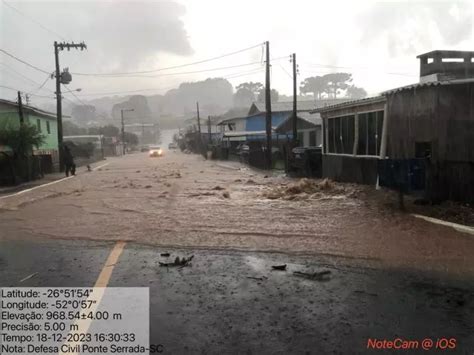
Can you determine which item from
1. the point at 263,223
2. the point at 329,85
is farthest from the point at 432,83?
the point at 329,85

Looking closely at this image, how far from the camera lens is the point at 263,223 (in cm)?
1041

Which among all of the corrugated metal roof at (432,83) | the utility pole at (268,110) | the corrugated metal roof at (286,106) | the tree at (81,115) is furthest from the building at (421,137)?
the tree at (81,115)

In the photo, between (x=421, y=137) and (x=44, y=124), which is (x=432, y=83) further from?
(x=44, y=124)

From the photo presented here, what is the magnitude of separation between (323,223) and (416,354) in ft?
21.2

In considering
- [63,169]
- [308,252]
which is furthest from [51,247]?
[63,169]

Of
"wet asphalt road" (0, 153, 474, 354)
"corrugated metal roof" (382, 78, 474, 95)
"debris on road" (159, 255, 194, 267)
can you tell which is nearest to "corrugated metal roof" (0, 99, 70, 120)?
"wet asphalt road" (0, 153, 474, 354)

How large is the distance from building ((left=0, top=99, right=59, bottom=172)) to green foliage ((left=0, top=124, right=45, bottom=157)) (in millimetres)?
412

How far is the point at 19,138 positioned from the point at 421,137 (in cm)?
1990

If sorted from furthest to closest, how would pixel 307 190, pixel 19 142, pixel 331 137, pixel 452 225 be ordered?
pixel 19 142 → pixel 331 137 → pixel 307 190 → pixel 452 225

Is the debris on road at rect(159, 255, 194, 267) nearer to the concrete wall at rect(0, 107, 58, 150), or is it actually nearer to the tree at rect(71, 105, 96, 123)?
the concrete wall at rect(0, 107, 58, 150)

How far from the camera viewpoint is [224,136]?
181 feet

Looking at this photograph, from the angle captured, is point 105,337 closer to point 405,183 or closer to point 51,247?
point 51,247

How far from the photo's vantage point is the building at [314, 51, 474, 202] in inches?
426

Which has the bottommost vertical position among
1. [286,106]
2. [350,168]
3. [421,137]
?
[350,168]
